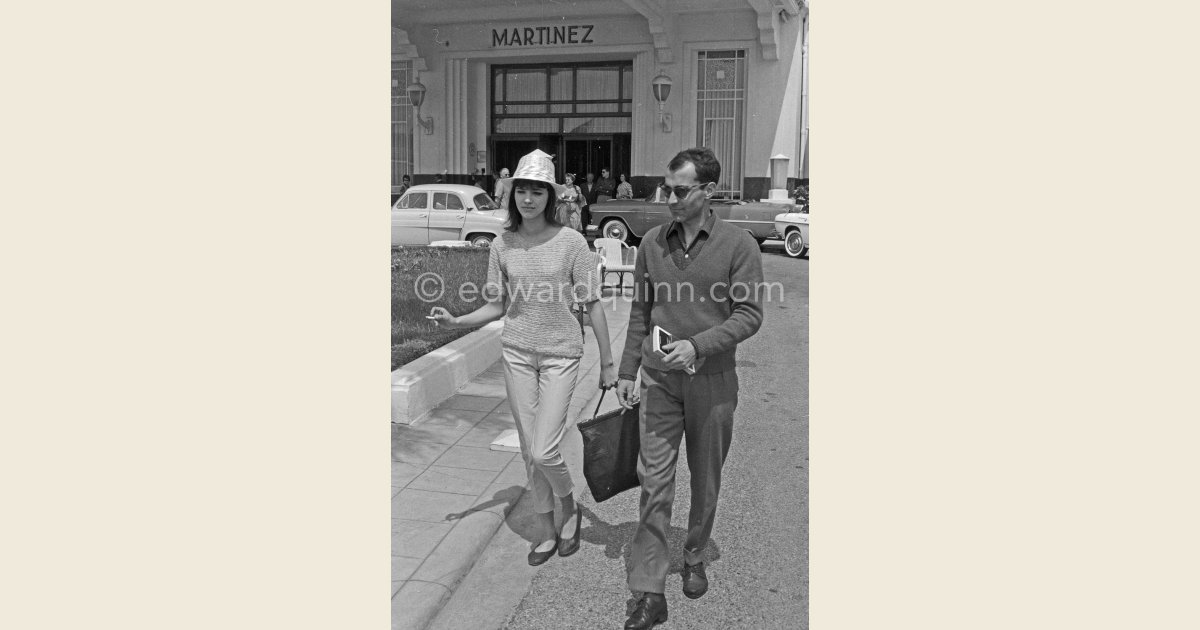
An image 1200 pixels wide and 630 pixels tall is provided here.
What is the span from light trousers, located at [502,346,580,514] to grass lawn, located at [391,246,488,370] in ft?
10.1

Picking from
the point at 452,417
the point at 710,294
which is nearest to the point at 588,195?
the point at 452,417

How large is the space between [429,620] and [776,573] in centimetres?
150

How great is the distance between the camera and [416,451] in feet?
17.6

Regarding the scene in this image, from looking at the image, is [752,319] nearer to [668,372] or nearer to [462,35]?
[668,372]

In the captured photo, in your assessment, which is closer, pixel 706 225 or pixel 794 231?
pixel 706 225

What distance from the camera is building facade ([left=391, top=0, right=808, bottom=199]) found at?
901 inches

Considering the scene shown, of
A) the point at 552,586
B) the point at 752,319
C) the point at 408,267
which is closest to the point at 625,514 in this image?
the point at 552,586

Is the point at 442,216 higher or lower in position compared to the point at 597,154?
lower

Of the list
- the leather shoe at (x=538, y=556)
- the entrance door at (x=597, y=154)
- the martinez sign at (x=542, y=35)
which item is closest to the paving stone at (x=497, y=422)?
the leather shoe at (x=538, y=556)

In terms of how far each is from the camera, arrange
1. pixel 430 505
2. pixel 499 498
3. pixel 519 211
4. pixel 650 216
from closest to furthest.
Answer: pixel 519 211
pixel 430 505
pixel 499 498
pixel 650 216

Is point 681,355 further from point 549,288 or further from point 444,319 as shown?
point 444,319

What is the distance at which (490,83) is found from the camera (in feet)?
82.3

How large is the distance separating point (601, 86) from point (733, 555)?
2205cm

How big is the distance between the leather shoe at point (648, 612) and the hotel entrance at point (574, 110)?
21.8 meters
